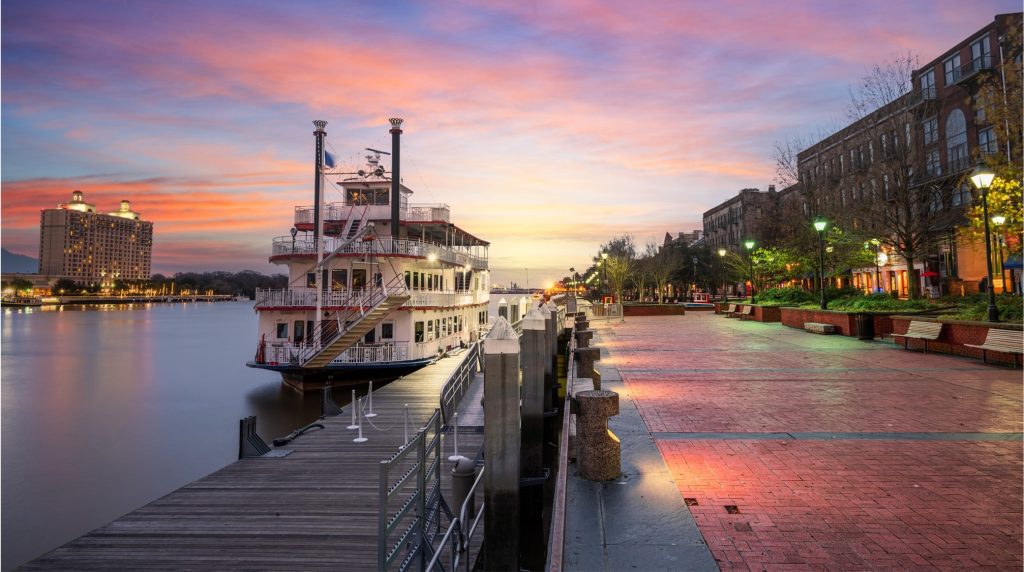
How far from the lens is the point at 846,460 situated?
6.11m

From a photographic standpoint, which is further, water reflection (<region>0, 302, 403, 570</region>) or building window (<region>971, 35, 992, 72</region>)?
building window (<region>971, 35, 992, 72</region>)

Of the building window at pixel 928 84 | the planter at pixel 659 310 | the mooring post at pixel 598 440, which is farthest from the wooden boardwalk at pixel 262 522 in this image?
the building window at pixel 928 84

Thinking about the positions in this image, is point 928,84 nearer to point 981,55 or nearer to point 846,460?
point 981,55

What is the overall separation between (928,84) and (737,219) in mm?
41598

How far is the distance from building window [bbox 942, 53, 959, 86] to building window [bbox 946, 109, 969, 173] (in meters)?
2.46

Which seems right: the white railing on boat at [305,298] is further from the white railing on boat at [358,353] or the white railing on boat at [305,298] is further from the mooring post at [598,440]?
the mooring post at [598,440]

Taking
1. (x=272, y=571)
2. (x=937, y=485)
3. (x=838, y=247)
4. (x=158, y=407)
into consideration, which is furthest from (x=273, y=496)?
(x=838, y=247)

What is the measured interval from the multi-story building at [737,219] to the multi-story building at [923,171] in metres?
28.8

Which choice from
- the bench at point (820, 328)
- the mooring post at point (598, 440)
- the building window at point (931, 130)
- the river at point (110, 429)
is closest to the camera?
the mooring post at point (598, 440)

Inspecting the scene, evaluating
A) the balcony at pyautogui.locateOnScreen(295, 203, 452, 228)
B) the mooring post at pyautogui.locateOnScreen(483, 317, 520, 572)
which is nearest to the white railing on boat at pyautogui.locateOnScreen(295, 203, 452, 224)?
the balcony at pyautogui.locateOnScreen(295, 203, 452, 228)

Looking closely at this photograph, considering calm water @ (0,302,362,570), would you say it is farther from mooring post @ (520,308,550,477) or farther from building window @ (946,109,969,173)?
building window @ (946,109,969,173)

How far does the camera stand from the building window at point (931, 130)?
39906 millimetres

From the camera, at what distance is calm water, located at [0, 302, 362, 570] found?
46.7ft

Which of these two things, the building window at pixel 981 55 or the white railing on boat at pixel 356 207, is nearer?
the white railing on boat at pixel 356 207
